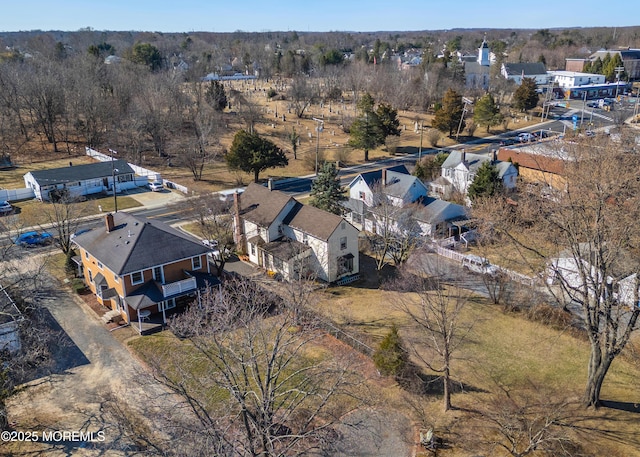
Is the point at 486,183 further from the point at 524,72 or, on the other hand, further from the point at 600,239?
the point at 524,72

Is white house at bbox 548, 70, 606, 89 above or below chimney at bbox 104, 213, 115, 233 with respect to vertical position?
above

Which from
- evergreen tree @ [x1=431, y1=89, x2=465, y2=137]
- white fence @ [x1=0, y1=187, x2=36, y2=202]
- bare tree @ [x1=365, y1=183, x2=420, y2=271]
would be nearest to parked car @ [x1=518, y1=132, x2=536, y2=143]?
evergreen tree @ [x1=431, y1=89, x2=465, y2=137]

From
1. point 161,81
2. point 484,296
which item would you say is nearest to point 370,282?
point 484,296

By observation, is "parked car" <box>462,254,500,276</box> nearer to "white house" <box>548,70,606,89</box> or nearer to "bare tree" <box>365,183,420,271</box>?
"bare tree" <box>365,183,420,271</box>

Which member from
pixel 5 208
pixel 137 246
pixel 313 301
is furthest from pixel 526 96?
pixel 137 246

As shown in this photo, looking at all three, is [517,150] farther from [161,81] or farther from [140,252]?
[161,81]

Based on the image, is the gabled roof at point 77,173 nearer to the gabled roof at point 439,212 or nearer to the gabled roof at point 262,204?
the gabled roof at point 262,204
